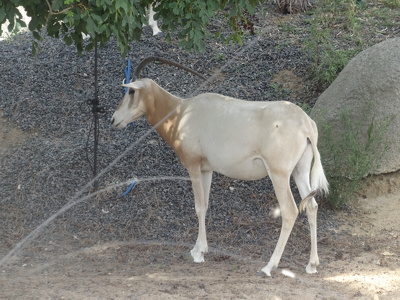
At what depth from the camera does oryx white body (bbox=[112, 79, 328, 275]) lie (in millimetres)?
7055

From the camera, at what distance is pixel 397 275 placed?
7371mm

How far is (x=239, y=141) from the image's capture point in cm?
721

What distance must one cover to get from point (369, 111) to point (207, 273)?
3.35 m

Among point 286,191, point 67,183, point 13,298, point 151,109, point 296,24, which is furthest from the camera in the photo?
point 296,24

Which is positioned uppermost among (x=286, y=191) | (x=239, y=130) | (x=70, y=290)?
(x=239, y=130)

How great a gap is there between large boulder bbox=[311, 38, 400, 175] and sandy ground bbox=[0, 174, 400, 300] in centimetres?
93

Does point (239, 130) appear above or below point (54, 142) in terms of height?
above

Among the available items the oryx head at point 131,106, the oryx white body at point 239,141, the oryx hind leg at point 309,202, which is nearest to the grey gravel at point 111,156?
the oryx hind leg at point 309,202

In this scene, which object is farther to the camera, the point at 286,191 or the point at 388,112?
the point at 388,112

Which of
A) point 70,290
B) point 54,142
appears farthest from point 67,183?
point 70,290

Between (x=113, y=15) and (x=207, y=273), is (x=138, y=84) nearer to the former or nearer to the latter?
(x=113, y=15)

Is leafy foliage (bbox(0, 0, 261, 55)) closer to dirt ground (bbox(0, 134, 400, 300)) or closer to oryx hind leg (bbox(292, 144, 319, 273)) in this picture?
oryx hind leg (bbox(292, 144, 319, 273))

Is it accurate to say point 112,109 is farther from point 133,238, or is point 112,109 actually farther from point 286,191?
point 286,191

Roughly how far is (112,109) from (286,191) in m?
4.18
